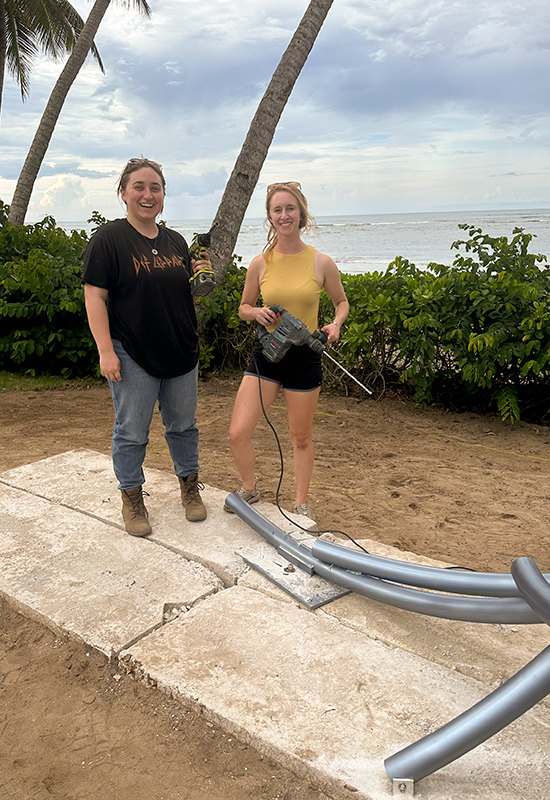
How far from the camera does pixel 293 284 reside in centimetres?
321

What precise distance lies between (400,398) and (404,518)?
8.19 feet

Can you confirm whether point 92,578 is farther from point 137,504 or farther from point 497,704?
point 497,704

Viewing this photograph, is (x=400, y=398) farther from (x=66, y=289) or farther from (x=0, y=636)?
(x=0, y=636)

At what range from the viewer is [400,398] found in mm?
6266

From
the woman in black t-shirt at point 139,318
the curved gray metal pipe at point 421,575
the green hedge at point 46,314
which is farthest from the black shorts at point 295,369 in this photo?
the green hedge at point 46,314

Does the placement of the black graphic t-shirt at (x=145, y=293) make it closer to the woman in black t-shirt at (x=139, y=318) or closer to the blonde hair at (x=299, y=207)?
the woman in black t-shirt at (x=139, y=318)

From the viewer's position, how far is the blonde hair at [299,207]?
3.16m

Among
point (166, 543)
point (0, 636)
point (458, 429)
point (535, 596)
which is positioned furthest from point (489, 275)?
point (0, 636)

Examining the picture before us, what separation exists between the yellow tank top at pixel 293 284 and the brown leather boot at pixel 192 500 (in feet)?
3.57

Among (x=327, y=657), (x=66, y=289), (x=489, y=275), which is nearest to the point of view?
(x=327, y=657)

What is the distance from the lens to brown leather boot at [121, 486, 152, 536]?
3264mm

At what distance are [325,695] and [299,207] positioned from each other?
2278 millimetres

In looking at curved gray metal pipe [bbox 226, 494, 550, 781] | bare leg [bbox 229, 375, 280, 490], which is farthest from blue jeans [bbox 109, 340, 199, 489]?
curved gray metal pipe [bbox 226, 494, 550, 781]

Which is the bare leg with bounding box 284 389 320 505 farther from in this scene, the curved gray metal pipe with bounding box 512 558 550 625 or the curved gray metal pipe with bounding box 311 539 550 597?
the curved gray metal pipe with bounding box 512 558 550 625
